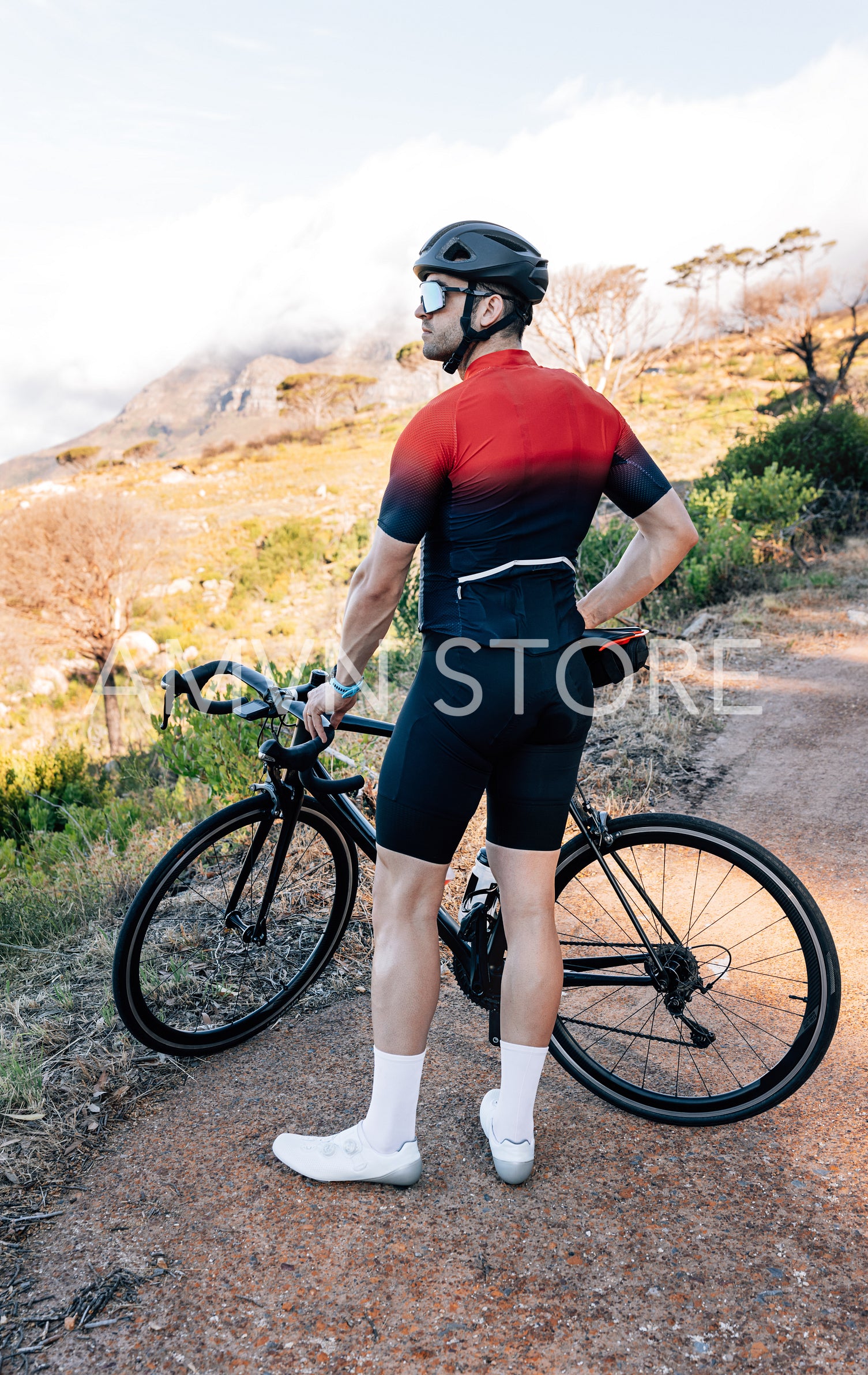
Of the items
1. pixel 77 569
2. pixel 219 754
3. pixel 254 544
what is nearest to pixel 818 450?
pixel 219 754

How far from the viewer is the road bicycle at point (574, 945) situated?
228cm

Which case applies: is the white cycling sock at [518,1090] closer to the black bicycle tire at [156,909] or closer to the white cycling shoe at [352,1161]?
the white cycling shoe at [352,1161]

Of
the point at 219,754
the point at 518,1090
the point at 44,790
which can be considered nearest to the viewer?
the point at 518,1090

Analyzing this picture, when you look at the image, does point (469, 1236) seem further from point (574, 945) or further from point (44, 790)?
point (44, 790)

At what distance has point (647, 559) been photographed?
2.15 m

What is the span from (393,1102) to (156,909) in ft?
3.24

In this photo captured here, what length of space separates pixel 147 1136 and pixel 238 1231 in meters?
0.47

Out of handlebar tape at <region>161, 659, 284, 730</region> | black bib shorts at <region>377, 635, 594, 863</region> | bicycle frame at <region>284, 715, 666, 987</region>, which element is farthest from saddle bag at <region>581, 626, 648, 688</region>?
handlebar tape at <region>161, 659, 284, 730</region>

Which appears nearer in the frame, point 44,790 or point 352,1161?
point 352,1161

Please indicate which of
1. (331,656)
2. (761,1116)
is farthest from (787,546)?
(761,1116)

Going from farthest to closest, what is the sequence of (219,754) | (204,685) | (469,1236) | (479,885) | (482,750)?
1. (219,754)
2. (479,885)
3. (204,685)
4. (469,1236)
5. (482,750)

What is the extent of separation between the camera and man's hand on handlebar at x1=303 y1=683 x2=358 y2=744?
207 centimetres

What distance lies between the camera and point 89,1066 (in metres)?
2.60

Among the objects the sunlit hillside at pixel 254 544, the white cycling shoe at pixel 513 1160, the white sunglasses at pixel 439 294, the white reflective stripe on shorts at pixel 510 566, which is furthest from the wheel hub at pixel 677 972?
the sunlit hillside at pixel 254 544
